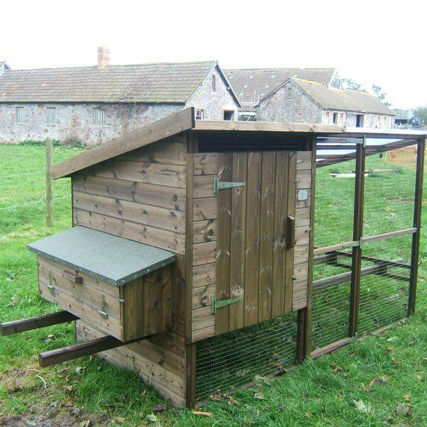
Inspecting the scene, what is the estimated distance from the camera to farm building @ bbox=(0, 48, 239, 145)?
27.7 metres

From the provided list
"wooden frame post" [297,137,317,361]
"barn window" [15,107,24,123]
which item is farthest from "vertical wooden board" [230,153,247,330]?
"barn window" [15,107,24,123]

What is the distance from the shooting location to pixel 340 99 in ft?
128

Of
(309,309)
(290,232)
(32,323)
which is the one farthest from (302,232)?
(32,323)

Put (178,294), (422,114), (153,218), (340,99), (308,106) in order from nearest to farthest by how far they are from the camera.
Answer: (178,294) < (153,218) < (308,106) < (340,99) < (422,114)

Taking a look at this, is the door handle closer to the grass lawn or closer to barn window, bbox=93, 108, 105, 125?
the grass lawn

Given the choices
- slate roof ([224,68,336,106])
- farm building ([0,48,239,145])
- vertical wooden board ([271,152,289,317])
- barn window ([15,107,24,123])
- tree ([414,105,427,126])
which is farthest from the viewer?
tree ([414,105,427,126])

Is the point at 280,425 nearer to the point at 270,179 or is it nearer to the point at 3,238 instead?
the point at 270,179

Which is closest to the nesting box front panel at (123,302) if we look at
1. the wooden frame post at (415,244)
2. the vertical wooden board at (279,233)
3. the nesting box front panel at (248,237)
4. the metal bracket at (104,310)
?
the metal bracket at (104,310)

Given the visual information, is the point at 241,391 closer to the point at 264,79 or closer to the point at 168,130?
the point at 168,130

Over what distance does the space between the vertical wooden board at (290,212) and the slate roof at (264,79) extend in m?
36.9

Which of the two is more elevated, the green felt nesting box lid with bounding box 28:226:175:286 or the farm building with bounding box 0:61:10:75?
the farm building with bounding box 0:61:10:75

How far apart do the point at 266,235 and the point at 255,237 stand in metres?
0.13

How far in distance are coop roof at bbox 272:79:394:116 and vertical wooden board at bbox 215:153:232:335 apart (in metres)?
32.0

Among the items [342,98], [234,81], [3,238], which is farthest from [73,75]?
[3,238]
